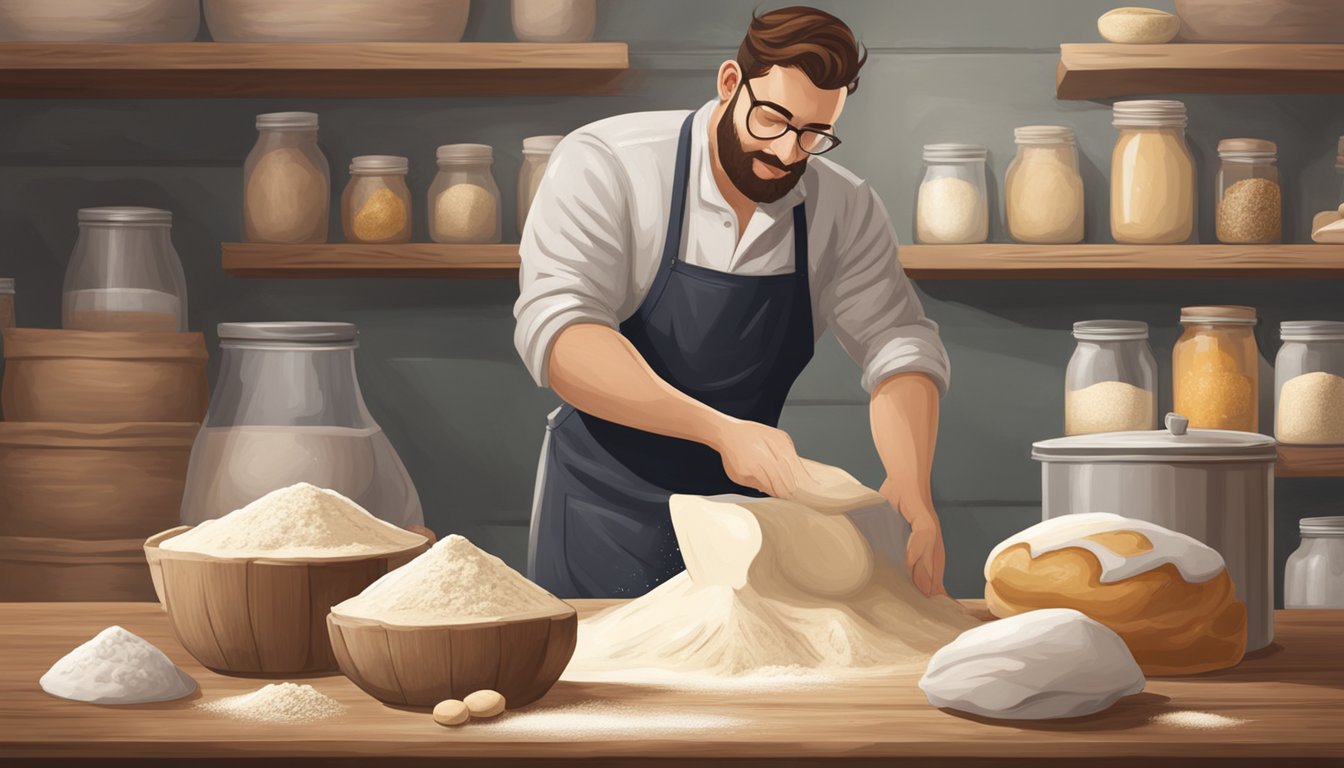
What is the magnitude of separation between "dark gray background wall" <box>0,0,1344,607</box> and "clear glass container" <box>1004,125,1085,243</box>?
0.60ft

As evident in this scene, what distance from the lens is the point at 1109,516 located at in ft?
3.98

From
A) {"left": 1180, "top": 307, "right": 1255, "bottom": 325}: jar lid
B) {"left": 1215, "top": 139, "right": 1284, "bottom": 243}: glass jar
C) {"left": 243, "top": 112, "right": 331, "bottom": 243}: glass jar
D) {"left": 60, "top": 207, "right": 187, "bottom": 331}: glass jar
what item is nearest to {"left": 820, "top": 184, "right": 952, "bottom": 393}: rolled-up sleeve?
{"left": 1180, "top": 307, "right": 1255, "bottom": 325}: jar lid

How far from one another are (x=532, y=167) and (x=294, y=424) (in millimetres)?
795

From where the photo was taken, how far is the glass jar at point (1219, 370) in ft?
7.49

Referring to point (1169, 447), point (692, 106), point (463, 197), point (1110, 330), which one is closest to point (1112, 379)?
point (1110, 330)

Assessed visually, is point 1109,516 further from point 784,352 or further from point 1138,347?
point 1138,347

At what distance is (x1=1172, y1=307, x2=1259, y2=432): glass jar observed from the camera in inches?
89.9

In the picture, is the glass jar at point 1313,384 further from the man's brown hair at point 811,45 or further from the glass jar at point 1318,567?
the man's brown hair at point 811,45

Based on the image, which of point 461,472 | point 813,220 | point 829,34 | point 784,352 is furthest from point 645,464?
point 461,472

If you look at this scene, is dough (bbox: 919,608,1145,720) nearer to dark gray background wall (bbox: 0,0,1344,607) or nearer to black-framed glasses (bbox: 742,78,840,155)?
black-framed glasses (bbox: 742,78,840,155)

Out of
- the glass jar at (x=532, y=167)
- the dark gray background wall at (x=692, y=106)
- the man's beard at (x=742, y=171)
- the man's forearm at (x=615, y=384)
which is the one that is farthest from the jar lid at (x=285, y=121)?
the man's forearm at (x=615, y=384)

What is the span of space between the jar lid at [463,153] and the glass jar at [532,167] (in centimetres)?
6

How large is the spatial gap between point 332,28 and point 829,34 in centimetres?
103

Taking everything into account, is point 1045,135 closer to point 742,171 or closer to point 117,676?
point 742,171
